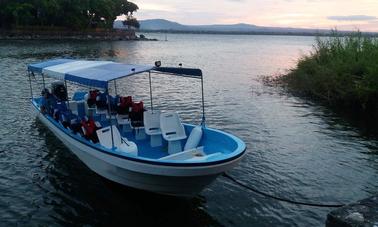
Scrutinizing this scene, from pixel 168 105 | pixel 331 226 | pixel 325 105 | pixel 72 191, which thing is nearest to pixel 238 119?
pixel 168 105

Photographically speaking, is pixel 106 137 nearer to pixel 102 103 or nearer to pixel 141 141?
pixel 141 141

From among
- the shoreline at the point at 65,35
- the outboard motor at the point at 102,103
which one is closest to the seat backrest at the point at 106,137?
the outboard motor at the point at 102,103

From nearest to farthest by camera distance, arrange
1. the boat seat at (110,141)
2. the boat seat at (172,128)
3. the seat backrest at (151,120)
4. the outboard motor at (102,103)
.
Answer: the boat seat at (110,141)
the boat seat at (172,128)
the seat backrest at (151,120)
the outboard motor at (102,103)

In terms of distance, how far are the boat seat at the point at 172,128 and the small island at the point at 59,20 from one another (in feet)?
278

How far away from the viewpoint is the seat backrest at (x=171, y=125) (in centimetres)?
1291

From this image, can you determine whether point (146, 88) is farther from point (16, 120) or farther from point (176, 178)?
point (176, 178)

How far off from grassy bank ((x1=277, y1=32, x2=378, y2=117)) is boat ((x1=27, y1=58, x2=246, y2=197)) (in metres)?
13.5

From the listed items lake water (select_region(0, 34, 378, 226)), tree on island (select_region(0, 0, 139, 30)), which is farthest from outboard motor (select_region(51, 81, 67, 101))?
tree on island (select_region(0, 0, 139, 30))

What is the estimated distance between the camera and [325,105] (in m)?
24.8

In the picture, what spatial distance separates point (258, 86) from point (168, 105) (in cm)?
1089

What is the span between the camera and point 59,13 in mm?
99250

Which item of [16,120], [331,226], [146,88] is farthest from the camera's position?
[146,88]

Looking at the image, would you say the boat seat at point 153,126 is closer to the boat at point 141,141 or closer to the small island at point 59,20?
the boat at point 141,141

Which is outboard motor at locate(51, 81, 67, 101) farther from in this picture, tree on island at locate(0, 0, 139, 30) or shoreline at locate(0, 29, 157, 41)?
tree on island at locate(0, 0, 139, 30)
